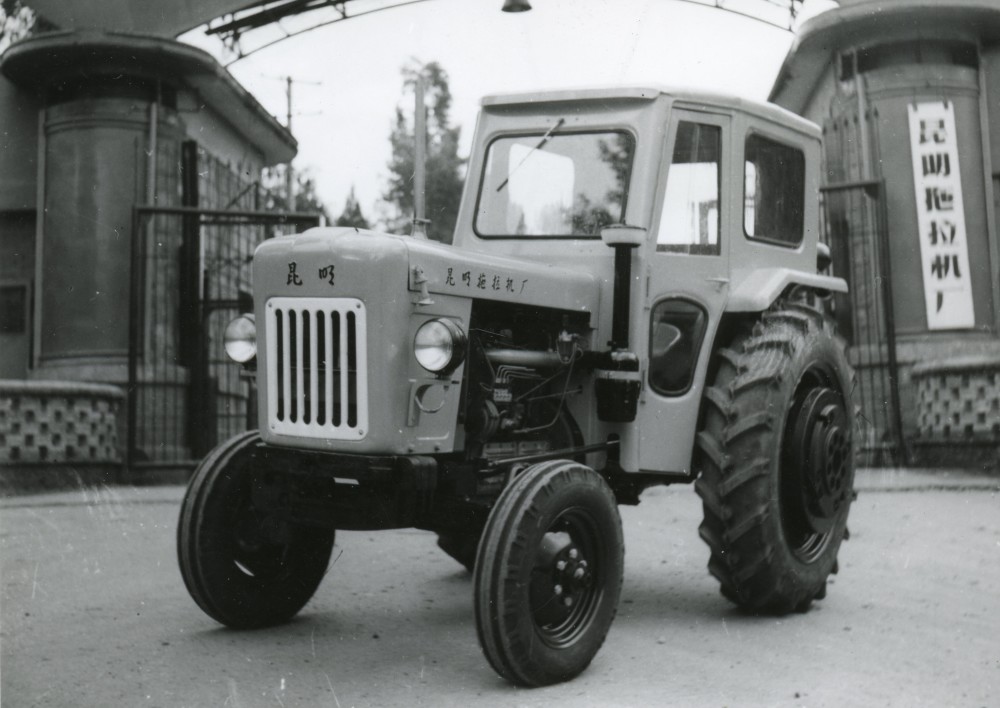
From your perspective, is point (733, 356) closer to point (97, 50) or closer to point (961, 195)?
point (961, 195)

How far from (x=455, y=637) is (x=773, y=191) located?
2.98 m

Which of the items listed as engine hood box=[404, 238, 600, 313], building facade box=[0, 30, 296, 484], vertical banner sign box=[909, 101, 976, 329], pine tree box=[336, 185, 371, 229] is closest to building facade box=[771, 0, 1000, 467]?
vertical banner sign box=[909, 101, 976, 329]

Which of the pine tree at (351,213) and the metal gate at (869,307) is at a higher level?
the pine tree at (351,213)

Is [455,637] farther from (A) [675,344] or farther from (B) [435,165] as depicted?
(B) [435,165]

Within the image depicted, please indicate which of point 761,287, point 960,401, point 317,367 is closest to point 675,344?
point 761,287

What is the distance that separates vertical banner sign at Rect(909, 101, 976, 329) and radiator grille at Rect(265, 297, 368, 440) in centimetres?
920

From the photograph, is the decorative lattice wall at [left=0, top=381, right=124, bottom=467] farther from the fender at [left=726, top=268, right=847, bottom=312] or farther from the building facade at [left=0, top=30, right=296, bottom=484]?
the fender at [left=726, top=268, right=847, bottom=312]

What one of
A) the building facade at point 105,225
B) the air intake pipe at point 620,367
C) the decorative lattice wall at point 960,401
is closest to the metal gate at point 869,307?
the decorative lattice wall at point 960,401

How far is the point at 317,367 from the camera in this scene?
4.48 metres

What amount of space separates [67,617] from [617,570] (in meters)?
2.89

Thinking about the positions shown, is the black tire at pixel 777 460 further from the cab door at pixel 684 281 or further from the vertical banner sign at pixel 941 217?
the vertical banner sign at pixel 941 217

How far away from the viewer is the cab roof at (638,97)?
5.48 m

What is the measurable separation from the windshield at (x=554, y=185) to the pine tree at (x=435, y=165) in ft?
85.0

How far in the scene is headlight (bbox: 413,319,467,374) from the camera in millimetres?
4305
